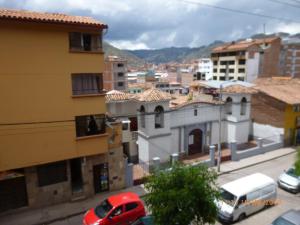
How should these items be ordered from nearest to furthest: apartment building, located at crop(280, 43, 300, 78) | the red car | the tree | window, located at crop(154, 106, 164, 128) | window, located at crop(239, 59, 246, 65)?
the tree → the red car → window, located at crop(154, 106, 164, 128) → window, located at crop(239, 59, 246, 65) → apartment building, located at crop(280, 43, 300, 78)

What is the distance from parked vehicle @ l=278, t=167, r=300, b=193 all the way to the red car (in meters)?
10.9

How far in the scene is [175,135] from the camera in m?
23.5

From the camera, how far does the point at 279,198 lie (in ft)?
55.4

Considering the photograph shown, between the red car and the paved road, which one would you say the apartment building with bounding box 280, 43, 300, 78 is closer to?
the paved road

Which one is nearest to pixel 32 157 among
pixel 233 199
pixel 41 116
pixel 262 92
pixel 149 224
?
pixel 41 116

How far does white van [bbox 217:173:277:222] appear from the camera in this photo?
1385cm

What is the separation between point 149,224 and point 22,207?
28.6 ft

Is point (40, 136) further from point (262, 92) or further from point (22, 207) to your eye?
point (262, 92)

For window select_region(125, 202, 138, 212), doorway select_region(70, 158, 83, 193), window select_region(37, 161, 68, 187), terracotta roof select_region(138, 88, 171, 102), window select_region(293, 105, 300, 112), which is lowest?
doorway select_region(70, 158, 83, 193)

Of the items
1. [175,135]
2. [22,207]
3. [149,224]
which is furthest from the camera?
[175,135]

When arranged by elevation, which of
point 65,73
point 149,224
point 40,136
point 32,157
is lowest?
point 149,224

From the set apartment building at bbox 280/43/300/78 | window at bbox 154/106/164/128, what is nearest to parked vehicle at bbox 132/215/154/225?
window at bbox 154/106/164/128

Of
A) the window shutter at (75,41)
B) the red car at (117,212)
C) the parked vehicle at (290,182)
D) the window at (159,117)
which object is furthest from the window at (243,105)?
the window shutter at (75,41)

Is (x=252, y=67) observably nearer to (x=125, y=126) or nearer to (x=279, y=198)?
(x=125, y=126)
